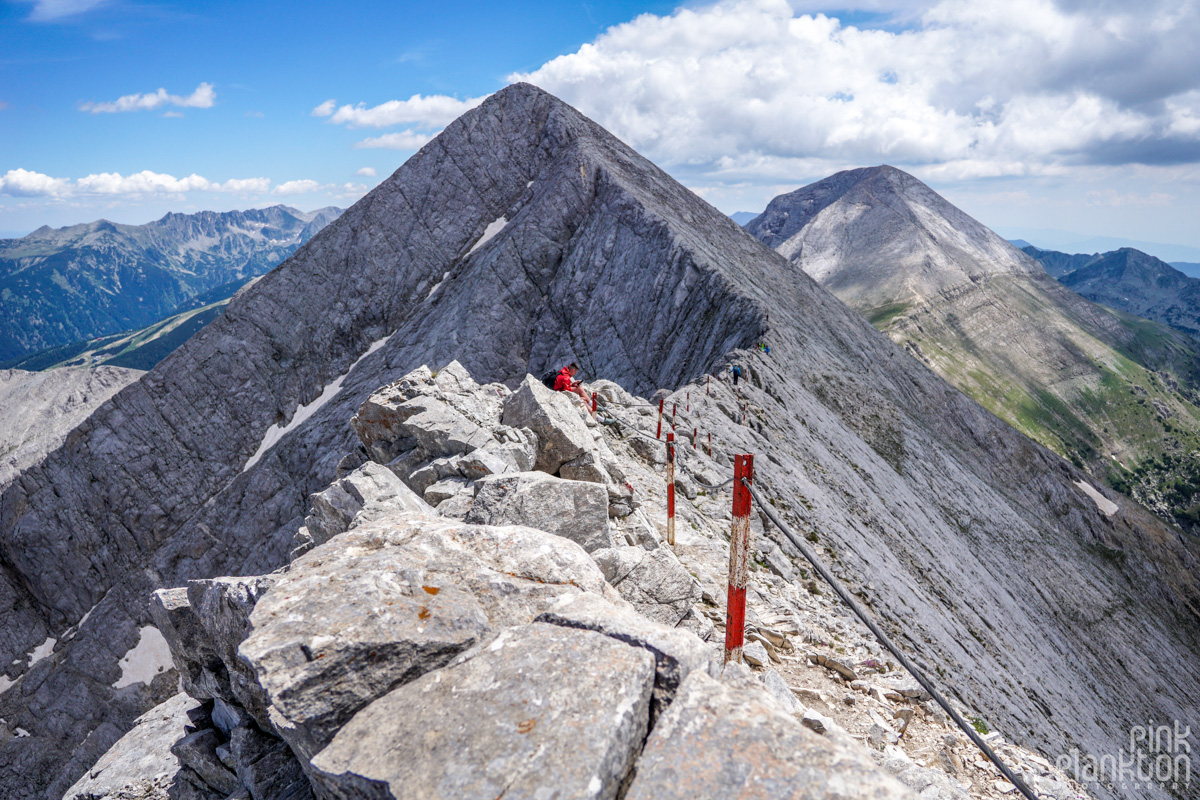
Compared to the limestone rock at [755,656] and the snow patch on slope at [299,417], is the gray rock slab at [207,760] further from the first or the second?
the snow patch on slope at [299,417]

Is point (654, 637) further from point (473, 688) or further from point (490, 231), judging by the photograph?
point (490, 231)

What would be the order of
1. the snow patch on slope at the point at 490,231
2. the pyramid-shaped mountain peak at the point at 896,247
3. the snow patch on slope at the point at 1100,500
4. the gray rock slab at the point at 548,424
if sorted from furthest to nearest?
the pyramid-shaped mountain peak at the point at 896,247 → the snow patch on slope at the point at 490,231 → the snow patch on slope at the point at 1100,500 → the gray rock slab at the point at 548,424

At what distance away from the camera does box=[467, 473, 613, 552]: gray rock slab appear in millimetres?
9031

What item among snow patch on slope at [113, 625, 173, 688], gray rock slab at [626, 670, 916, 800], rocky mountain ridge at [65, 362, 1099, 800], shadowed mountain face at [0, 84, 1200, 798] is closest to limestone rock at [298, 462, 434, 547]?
rocky mountain ridge at [65, 362, 1099, 800]

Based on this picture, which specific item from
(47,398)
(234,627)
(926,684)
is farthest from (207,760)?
(47,398)

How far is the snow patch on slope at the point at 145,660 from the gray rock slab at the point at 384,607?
5551 cm

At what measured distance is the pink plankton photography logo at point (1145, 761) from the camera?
14023mm

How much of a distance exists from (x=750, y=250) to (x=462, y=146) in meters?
31.9

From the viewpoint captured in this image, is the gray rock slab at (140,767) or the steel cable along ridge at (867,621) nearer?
the steel cable along ridge at (867,621)

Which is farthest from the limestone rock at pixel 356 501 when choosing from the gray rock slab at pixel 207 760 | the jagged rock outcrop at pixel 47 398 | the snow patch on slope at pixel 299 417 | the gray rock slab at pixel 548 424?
the jagged rock outcrop at pixel 47 398

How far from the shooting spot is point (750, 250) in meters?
57.0

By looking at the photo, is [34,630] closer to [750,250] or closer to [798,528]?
[798,528]

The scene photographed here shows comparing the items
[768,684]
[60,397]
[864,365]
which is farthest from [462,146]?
[60,397]

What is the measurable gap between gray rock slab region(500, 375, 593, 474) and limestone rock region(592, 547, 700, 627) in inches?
146
